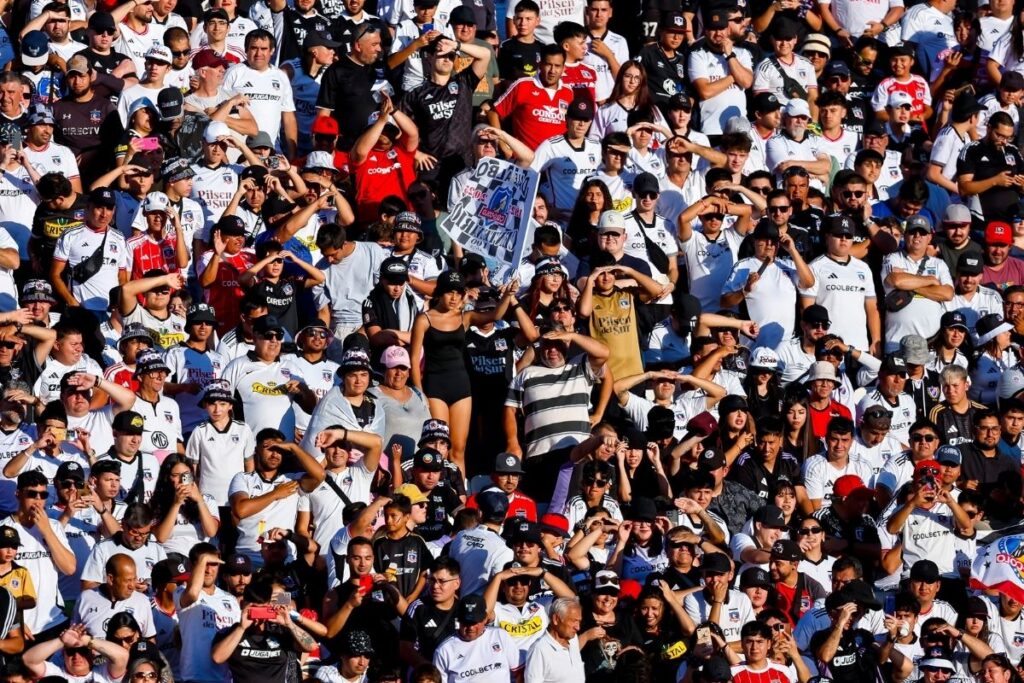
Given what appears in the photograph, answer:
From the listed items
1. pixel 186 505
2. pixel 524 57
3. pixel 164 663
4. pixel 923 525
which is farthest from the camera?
pixel 524 57

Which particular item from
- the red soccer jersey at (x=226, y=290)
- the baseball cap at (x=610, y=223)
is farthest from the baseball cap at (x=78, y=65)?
the baseball cap at (x=610, y=223)

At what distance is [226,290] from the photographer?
64.9 feet

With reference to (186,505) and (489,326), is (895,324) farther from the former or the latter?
(186,505)

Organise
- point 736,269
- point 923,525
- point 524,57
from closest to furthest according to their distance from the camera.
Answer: point 923,525
point 736,269
point 524,57

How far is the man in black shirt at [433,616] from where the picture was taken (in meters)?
17.1

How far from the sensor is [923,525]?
63.0 feet

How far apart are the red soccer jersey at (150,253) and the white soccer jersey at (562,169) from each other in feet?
10.4

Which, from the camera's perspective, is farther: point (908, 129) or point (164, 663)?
point (908, 129)

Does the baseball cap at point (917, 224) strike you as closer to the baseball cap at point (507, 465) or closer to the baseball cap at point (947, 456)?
the baseball cap at point (947, 456)

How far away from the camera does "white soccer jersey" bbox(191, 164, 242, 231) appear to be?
20359 millimetres

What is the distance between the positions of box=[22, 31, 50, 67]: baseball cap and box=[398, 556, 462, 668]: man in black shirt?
21.3ft

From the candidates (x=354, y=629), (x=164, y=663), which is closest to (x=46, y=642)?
(x=164, y=663)

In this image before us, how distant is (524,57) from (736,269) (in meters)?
3.08

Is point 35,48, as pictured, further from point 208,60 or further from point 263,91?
point 263,91
